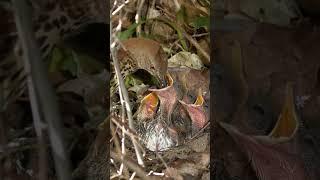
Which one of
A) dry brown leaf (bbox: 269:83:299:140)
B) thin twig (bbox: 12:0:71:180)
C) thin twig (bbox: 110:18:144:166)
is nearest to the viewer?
thin twig (bbox: 12:0:71:180)

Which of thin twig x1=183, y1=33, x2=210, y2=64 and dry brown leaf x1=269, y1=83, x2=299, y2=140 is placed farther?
thin twig x1=183, y1=33, x2=210, y2=64

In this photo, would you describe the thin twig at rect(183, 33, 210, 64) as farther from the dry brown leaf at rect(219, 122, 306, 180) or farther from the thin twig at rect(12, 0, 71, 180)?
the thin twig at rect(12, 0, 71, 180)

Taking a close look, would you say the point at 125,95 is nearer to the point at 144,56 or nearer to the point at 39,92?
the point at 144,56

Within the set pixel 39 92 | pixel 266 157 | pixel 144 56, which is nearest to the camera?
pixel 39 92

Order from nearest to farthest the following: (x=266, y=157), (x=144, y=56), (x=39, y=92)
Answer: (x=39, y=92)
(x=266, y=157)
(x=144, y=56)

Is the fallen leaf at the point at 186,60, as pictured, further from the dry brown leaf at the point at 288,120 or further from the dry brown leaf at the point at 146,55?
the dry brown leaf at the point at 288,120

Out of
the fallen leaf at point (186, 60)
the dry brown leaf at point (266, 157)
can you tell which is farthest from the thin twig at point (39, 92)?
the fallen leaf at point (186, 60)

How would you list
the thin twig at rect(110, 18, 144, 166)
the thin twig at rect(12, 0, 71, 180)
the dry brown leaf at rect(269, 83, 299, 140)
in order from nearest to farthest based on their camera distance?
1. the thin twig at rect(12, 0, 71, 180)
2. the dry brown leaf at rect(269, 83, 299, 140)
3. the thin twig at rect(110, 18, 144, 166)

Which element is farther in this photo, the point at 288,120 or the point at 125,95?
the point at 125,95

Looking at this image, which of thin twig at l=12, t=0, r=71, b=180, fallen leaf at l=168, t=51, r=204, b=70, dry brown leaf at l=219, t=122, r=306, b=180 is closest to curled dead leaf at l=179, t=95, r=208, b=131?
fallen leaf at l=168, t=51, r=204, b=70

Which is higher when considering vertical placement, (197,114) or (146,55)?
(146,55)

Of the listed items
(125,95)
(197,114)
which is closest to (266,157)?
(197,114)

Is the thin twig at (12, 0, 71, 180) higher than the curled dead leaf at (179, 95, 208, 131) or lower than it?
higher
